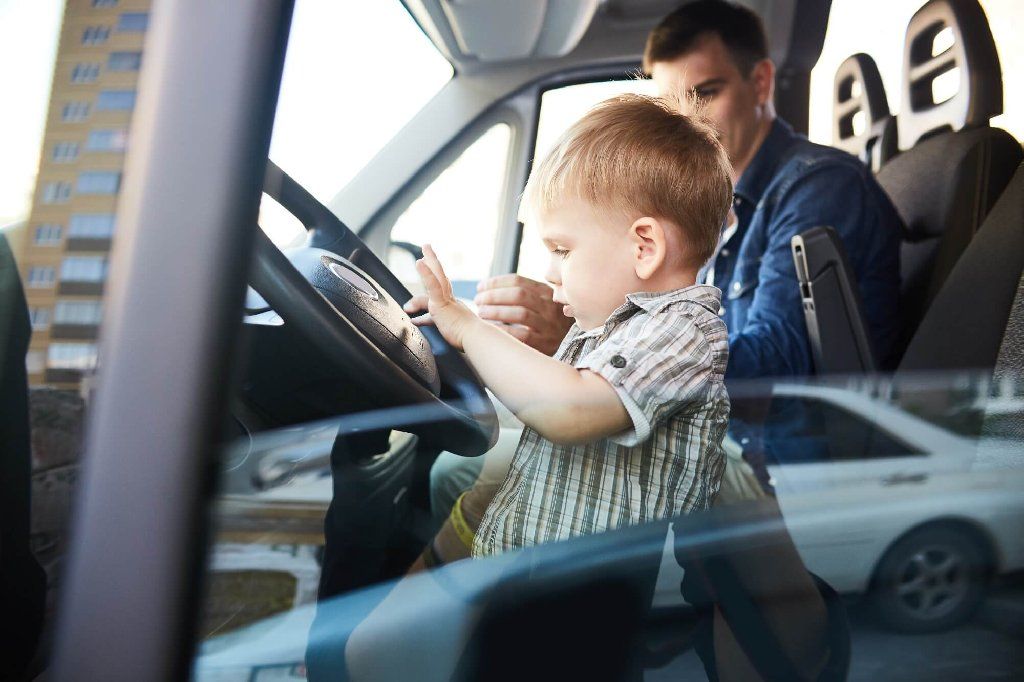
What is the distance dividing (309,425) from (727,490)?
47 cm

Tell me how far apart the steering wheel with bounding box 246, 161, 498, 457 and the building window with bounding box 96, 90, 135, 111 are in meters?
0.10

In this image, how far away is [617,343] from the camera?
80cm

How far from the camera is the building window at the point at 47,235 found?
568mm

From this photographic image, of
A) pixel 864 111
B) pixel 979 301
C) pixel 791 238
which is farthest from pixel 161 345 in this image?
pixel 864 111

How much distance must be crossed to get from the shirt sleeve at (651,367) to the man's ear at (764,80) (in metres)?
0.79

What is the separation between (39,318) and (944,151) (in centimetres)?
126

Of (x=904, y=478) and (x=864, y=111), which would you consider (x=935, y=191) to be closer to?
(x=864, y=111)

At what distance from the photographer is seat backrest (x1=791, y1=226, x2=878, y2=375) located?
3.93ft

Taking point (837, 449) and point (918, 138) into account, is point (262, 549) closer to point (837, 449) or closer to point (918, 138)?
point (837, 449)

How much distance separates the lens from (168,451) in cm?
53

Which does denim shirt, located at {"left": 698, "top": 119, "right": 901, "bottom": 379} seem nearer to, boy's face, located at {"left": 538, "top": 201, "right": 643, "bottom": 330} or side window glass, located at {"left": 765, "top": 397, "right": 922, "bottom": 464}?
side window glass, located at {"left": 765, "top": 397, "right": 922, "bottom": 464}

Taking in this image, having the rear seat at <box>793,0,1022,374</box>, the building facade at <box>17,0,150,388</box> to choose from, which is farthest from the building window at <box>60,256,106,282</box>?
the rear seat at <box>793,0,1022,374</box>

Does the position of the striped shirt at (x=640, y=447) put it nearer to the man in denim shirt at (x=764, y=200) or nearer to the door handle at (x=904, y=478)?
the door handle at (x=904, y=478)

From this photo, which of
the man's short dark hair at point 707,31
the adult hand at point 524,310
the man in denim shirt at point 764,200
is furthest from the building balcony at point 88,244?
the man's short dark hair at point 707,31
